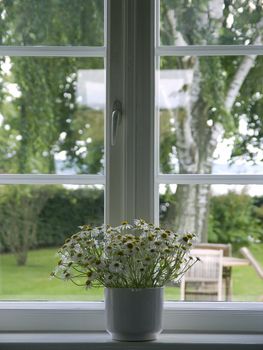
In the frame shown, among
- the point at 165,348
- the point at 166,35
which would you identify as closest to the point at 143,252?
the point at 165,348

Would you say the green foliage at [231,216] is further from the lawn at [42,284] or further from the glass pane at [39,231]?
the glass pane at [39,231]

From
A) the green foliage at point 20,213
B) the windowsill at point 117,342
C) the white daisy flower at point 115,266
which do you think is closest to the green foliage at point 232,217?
the windowsill at point 117,342

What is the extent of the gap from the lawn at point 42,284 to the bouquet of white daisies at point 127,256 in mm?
230

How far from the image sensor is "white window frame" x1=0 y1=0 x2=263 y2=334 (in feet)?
8.86

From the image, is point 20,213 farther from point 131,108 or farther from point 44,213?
point 131,108

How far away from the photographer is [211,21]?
278 cm

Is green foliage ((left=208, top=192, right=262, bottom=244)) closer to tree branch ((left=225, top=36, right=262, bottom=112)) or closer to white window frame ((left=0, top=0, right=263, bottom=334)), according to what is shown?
white window frame ((left=0, top=0, right=263, bottom=334))

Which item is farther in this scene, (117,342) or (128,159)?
(128,159)

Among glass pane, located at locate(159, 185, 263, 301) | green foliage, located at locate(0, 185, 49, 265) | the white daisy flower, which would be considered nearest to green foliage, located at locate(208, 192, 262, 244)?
Result: glass pane, located at locate(159, 185, 263, 301)

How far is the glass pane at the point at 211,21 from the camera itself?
2.77 meters

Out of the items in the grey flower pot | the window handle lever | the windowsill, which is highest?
the window handle lever

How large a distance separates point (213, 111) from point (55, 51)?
569 millimetres

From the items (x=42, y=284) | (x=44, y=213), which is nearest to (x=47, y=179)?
(x=44, y=213)

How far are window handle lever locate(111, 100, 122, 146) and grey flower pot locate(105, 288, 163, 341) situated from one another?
1.72ft
